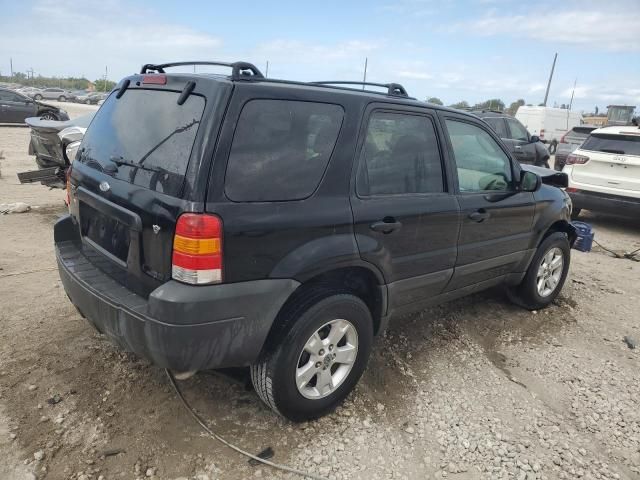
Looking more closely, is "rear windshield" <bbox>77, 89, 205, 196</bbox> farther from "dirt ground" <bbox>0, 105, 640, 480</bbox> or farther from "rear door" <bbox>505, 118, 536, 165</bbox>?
"rear door" <bbox>505, 118, 536, 165</bbox>

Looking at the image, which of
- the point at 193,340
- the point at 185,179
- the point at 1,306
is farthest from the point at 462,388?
the point at 1,306

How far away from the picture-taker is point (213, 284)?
2197mm

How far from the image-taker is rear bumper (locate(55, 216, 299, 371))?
2164mm

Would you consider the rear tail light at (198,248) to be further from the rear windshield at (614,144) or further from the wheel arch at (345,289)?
the rear windshield at (614,144)

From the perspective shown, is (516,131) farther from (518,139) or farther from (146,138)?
(146,138)

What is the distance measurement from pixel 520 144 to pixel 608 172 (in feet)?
12.4

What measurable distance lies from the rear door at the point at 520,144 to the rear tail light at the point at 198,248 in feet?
32.9

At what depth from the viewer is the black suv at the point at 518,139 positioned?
11.2 m

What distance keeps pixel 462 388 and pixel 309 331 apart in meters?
1.32

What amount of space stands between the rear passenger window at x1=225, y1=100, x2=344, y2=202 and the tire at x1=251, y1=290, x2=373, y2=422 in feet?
1.99

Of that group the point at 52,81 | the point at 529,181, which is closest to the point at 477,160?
the point at 529,181

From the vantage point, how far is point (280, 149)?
2402 millimetres

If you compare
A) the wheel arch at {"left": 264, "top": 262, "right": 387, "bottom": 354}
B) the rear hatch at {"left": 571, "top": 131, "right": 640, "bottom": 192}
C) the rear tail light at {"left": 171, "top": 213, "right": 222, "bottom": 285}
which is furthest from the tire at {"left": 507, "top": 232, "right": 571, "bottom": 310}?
the rear hatch at {"left": 571, "top": 131, "right": 640, "bottom": 192}

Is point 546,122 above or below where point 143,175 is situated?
above
